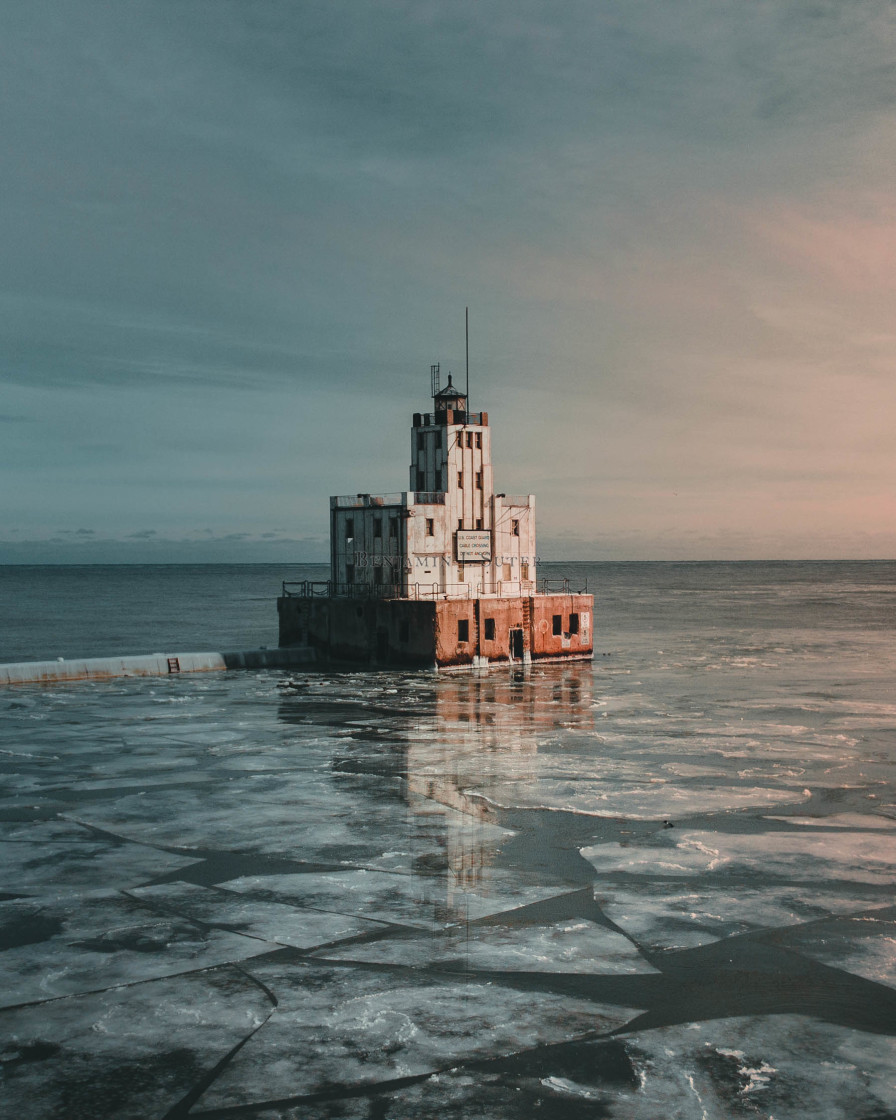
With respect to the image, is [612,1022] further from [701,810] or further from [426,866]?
[701,810]

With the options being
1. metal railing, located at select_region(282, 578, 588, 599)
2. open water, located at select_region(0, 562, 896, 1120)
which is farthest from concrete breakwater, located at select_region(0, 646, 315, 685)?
open water, located at select_region(0, 562, 896, 1120)

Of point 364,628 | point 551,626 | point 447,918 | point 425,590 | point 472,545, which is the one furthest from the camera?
point 551,626

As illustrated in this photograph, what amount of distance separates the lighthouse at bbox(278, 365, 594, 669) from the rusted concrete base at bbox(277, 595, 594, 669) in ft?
0.16

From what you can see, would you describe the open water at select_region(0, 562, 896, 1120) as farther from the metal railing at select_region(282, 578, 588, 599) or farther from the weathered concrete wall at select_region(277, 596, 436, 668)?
the metal railing at select_region(282, 578, 588, 599)

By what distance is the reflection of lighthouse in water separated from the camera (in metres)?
17.2

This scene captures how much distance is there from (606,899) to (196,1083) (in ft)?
23.0

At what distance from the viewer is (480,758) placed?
1009 inches

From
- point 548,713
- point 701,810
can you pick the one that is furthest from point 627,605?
point 701,810

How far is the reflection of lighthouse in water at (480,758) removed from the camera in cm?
1723

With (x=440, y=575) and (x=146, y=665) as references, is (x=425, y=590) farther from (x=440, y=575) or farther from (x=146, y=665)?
(x=146, y=665)

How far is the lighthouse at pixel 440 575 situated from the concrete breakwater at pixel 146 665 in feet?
7.07

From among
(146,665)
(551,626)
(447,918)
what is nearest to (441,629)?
(551,626)

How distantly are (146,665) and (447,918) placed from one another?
3382 cm

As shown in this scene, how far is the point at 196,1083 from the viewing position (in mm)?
9672
